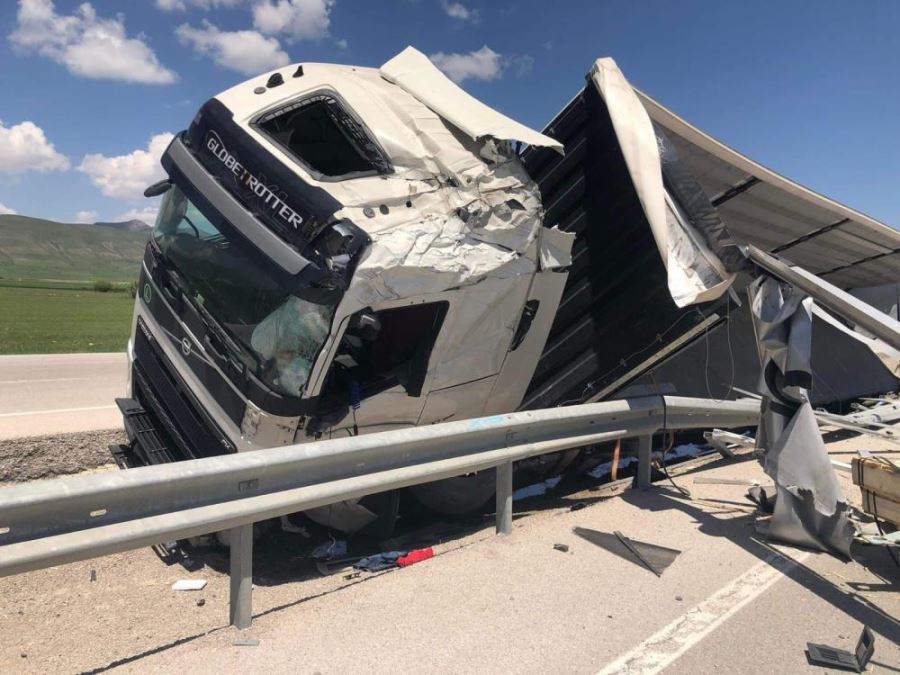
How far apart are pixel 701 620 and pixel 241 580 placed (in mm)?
2032

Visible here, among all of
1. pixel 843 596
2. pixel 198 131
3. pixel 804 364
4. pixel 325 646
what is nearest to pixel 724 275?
pixel 804 364

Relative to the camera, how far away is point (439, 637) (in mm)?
2758

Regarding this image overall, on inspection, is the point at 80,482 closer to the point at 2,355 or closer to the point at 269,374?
the point at 269,374

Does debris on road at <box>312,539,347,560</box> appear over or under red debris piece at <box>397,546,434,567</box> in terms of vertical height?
under

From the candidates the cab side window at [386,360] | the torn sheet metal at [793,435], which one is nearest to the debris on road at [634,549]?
the torn sheet metal at [793,435]

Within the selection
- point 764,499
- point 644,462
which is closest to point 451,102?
point 644,462

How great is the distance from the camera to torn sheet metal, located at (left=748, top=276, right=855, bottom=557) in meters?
3.66

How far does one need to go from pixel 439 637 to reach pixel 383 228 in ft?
7.12

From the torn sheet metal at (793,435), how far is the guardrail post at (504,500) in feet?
5.07

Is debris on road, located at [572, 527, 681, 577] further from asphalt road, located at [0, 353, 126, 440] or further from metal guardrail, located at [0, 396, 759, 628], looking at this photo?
asphalt road, located at [0, 353, 126, 440]

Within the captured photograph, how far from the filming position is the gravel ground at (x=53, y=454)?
536cm

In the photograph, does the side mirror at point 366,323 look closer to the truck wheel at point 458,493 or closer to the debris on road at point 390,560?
the debris on road at point 390,560

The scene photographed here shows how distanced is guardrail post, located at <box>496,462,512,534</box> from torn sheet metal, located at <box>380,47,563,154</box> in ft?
7.07

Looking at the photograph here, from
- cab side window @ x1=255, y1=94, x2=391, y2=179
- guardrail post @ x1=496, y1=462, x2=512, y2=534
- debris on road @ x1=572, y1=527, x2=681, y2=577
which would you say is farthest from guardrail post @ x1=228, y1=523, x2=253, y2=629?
cab side window @ x1=255, y1=94, x2=391, y2=179
